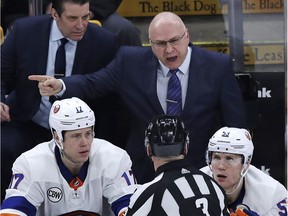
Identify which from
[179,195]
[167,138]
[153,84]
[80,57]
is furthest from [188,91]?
[179,195]

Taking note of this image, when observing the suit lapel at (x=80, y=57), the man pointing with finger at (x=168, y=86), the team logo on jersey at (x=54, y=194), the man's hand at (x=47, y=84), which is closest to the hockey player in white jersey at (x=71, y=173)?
the team logo on jersey at (x=54, y=194)

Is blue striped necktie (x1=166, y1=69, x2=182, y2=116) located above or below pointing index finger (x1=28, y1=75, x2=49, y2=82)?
below

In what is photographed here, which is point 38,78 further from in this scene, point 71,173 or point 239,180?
point 239,180

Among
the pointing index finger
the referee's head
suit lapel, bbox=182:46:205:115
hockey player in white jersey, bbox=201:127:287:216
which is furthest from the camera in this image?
suit lapel, bbox=182:46:205:115

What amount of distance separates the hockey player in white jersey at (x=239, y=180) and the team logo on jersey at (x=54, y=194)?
82 centimetres

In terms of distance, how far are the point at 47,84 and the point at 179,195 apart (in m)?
1.79

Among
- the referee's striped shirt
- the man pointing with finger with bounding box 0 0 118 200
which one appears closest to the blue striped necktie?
the man pointing with finger with bounding box 0 0 118 200

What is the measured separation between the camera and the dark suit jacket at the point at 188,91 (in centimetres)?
612

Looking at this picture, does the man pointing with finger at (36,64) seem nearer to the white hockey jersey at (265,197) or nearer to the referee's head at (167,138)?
the white hockey jersey at (265,197)

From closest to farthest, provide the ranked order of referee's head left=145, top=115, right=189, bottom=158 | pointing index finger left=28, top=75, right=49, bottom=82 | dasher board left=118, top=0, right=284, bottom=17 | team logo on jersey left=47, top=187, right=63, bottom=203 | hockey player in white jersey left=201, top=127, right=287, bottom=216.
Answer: referee's head left=145, top=115, right=189, bottom=158 < hockey player in white jersey left=201, top=127, right=287, bottom=216 < team logo on jersey left=47, top=187, right=63, bottom=203 < pointing index finger left=28, top=75, right=49, bottom=82 < dasher board left=118, top=0, right=284, bottom=17

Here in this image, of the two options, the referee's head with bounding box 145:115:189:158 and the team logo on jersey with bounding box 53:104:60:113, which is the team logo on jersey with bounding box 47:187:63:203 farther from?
the referee's head with bounding box 145:115:189:158

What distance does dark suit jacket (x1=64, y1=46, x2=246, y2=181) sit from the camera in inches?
241

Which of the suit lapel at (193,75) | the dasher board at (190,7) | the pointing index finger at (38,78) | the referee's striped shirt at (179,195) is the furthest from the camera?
the dasher board at (190,7)

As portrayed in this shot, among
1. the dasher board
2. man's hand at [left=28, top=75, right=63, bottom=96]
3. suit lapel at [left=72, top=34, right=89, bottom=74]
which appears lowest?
man's hand at [left=28, top=75, right=63, bottom=96]
